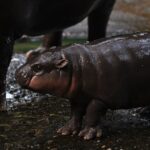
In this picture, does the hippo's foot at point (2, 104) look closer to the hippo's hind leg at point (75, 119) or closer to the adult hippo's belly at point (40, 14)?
the adult hippo's belly at point (40, 14)

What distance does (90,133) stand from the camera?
2.35 metres

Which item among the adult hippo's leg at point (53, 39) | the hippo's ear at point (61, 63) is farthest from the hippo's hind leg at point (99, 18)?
the hippo's ear at point (61, 63)

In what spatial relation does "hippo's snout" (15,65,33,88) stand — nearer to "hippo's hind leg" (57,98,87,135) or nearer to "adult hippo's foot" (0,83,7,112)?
"hippo's hind leg" (57,98,87,135)

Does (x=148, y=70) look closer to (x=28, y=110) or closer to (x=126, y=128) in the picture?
(x=126, y=128)

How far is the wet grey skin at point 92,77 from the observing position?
2.31m

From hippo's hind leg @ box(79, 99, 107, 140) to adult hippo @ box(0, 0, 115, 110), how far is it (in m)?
0.70

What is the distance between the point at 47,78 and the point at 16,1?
2.23 ft

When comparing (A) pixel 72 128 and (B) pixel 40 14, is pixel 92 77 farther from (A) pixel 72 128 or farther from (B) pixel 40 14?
(B) pixel 40 14

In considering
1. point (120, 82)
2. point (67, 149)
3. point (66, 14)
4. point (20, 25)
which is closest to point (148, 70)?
point (120, 82)

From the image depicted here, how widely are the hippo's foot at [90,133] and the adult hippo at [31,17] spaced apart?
2.28 ft

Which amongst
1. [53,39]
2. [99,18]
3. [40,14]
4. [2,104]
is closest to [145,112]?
[2,104]

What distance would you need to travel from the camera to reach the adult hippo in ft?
9.31

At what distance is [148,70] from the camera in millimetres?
2383

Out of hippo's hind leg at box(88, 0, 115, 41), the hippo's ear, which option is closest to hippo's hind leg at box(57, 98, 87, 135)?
the hippo's ear
